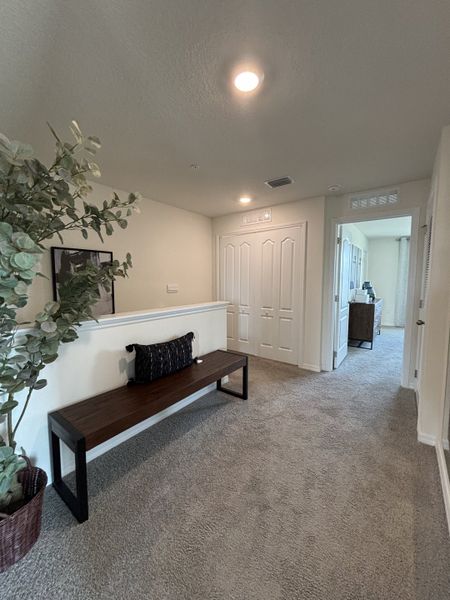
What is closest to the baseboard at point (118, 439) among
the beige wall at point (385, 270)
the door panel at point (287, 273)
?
the door panel at point (287, 273)

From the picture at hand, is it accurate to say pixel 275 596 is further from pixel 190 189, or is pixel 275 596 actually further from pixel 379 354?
pixel 379 354

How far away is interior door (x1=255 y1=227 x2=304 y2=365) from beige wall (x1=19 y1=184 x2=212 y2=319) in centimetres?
106

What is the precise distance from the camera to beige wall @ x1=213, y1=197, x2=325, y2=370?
357 centimetres

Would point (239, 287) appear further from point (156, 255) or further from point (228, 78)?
point (228, 78)

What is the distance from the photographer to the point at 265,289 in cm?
415

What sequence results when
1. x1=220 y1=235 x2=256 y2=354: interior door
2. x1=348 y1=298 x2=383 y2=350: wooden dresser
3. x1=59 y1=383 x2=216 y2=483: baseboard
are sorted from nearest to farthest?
x1=59 y1=383 x2=216 y2=483: baseboard → x1=220 y1=235 x2=256 y2=354: interior door → x1=348 y1=298 x2=383 y2=350: wooden dresser

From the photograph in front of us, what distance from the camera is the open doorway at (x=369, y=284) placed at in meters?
3.94

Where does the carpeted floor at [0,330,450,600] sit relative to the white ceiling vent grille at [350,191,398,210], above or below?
below

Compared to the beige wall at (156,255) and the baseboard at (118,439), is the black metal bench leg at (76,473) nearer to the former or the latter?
the baseboard at (118,439)

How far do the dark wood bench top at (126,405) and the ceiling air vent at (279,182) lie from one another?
2.17 metres

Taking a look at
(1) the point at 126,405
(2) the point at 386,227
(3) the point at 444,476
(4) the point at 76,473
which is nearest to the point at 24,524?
(4) the point at 76,473

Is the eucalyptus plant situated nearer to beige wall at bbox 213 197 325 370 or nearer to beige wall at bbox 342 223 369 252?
beige wall at bbox 213 197 325 370

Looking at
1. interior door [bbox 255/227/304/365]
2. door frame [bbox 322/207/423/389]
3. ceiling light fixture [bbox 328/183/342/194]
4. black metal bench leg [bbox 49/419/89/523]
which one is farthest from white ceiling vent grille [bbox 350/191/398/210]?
black metal bench leg [bbox 49/419/89/523]

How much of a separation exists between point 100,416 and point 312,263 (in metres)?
3.14
